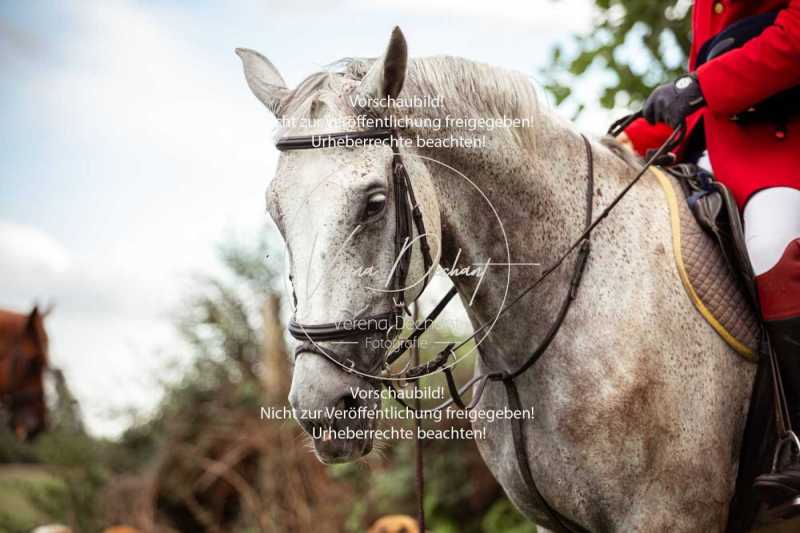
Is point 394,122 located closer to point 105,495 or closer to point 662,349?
point 662,349

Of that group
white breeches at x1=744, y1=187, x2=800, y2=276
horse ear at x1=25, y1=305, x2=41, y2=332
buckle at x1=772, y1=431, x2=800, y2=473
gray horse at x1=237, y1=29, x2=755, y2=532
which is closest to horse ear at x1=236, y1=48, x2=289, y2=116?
gray horse at x1=237, y1=29, x2=755, y2=532

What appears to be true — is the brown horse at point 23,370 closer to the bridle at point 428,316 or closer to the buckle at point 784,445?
the bridle at point 428,316

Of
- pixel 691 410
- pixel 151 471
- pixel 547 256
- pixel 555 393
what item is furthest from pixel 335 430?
pixel 151 471

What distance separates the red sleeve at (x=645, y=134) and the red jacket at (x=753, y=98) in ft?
1.95

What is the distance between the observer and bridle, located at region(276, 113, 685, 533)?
2207mm

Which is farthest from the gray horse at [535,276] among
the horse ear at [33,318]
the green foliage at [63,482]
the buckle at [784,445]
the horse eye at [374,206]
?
the green foliage at [63,482]

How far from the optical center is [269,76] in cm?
282

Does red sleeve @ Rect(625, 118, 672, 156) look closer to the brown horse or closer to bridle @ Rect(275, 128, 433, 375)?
bridle @ Rect(275, 128, 433, 375)

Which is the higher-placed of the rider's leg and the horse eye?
the horse eye

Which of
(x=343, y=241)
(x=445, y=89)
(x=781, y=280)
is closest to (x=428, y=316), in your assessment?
(x=343, y=241)

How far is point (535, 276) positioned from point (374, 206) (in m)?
0.77

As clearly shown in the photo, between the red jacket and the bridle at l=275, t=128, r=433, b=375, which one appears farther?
the red jacket

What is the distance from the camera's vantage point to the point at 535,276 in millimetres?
2719

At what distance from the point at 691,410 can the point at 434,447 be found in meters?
4.63
